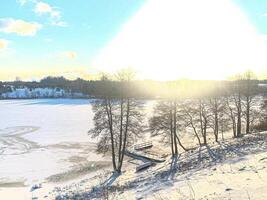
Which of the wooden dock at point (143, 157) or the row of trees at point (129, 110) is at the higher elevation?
the row of trees at point (129, 110)

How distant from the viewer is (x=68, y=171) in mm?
31734

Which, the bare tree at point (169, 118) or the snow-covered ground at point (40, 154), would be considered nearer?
the snow-covered ground at point (40, 154)

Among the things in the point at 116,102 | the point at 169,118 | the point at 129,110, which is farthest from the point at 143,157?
the point at 129,110

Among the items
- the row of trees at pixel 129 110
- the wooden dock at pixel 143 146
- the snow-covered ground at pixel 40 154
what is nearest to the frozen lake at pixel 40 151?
the snow-covered ground at pixel 40 154

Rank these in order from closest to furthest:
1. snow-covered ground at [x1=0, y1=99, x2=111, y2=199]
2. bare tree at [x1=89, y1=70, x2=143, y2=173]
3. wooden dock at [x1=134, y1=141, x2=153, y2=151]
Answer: bare tree at [x1=89, y1=70, x2=143, y2=173]
snow-covered ground at [x1=0, y1=99, x2=111, y2=199]
wooden dock at [x1=134, y1=141, x2=153, y2=151]

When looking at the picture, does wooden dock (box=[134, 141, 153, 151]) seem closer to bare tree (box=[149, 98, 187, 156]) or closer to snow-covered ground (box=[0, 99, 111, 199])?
snow-covered ground (box=[0, 99, 111, 199])

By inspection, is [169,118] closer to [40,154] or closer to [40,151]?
[40,154]

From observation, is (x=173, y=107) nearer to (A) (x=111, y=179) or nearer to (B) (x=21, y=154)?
(A) (x=111, y=179)

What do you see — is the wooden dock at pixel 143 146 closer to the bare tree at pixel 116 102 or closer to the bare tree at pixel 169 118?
the bare tree at pixel 169 118

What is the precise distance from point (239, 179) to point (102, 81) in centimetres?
1890

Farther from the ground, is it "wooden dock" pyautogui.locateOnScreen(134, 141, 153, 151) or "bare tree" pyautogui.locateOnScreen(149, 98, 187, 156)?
"bare tree" pyautogui.locateOnScreen(149, 98, 187, 156)

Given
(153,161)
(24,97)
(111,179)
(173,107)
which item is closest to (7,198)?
(111,179)

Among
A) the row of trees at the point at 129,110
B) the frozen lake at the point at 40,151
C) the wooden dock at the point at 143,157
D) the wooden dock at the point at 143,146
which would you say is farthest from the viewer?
the wooden dock at the point at 143,146

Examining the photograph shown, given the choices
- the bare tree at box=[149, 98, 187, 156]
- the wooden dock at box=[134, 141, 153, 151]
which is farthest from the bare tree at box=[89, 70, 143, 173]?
the wooden dock at box=[134, 141, 153, 151]
